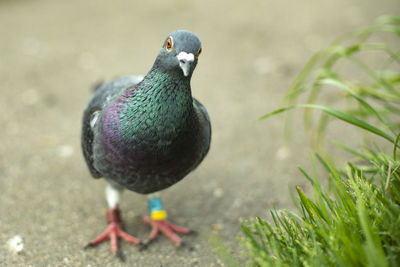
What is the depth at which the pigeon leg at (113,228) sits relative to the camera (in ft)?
11.2

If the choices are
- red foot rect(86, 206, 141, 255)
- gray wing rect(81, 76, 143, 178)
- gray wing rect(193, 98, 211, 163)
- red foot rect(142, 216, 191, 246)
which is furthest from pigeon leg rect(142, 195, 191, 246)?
gray wing rect(193, 98, 211, 163)

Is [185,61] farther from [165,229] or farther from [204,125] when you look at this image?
[165,229]

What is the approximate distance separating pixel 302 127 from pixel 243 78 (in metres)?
1.38

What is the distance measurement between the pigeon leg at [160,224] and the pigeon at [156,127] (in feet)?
2.06

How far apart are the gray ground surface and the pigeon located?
843 millimetres

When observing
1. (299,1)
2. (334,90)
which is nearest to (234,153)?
(334,90)

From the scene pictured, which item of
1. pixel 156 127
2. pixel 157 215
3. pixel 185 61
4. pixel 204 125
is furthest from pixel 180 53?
pixel 157 215

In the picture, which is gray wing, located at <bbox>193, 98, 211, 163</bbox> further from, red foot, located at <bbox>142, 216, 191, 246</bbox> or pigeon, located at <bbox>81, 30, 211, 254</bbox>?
red foot, located at <bbox>142, 216, 191, 246</bbox>

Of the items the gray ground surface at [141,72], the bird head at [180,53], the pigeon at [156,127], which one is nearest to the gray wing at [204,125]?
the pigeon at [156,127]

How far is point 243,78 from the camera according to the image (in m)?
6.04

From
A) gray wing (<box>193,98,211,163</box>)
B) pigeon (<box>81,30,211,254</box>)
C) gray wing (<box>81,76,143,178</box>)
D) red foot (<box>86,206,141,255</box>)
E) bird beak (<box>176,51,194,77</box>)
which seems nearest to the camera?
bird beak (<box>176,51,194,77</box>)

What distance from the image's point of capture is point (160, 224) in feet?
11.9

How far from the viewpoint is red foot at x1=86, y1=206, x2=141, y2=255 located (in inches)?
134

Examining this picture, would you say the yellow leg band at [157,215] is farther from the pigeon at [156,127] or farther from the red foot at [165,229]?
the pigeon at [156,127]
